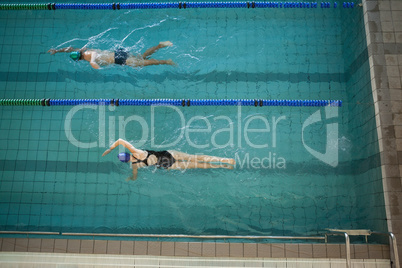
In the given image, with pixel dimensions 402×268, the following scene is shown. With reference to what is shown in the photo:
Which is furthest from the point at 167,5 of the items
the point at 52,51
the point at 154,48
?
the point at 52,51

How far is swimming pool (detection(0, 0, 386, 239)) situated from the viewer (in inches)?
214

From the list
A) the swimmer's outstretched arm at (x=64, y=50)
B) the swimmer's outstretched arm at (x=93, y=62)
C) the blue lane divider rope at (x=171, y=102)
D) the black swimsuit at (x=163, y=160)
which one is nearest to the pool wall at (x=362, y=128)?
the blue lane divider rope at (x=171, y=102)

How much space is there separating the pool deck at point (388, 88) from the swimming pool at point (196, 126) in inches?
9.3

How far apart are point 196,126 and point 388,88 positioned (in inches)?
108

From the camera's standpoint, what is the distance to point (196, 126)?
5.85m

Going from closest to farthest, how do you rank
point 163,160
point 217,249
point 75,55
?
point 217,249 → point 163,160 → point 75,55

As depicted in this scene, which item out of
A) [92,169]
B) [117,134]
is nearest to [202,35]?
[117,134]

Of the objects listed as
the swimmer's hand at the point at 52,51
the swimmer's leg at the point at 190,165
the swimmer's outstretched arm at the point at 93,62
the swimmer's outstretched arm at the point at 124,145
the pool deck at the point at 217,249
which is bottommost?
the pool deck at the point at 217,249

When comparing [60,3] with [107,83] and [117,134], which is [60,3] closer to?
[107,83]

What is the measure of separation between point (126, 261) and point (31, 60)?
12.8 ft

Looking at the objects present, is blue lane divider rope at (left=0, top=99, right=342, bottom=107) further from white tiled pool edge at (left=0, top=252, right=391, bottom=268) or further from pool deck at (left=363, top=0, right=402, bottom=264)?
white tiled pool edge at (left=0, top=252, right=391, bottom=268)

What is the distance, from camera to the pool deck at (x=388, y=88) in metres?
4.54

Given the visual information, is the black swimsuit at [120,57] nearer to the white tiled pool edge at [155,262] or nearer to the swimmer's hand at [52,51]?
the swimmer's hand at [52,51]

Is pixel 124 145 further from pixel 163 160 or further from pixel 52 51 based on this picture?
pixel 52 51
